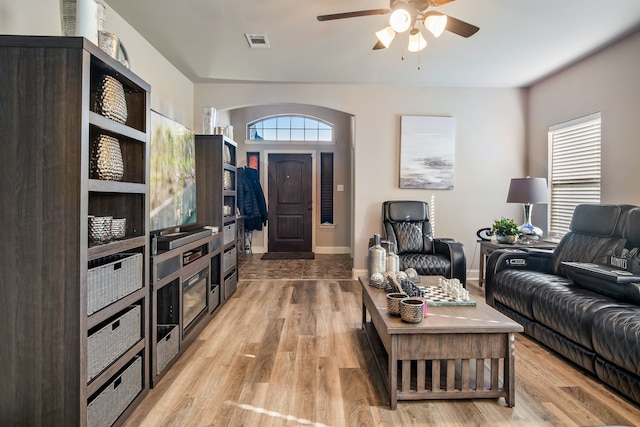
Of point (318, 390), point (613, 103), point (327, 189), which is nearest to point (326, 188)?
point (327, 189)

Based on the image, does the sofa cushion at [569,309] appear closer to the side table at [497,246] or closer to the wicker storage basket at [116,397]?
the side table at [497,246]

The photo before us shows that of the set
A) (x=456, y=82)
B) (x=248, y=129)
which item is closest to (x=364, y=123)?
(x=456, y=82)

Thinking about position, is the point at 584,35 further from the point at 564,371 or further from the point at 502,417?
the point at 502,417

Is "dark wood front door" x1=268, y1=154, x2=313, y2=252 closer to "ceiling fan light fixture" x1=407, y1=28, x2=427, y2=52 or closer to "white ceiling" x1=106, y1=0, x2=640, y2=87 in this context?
"white ceiling" x1=106, y1=0, x2=640, y2=87

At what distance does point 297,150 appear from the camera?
6.86 meters

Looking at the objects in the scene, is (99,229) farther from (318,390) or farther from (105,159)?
(318,390)

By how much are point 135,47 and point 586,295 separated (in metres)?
4.14

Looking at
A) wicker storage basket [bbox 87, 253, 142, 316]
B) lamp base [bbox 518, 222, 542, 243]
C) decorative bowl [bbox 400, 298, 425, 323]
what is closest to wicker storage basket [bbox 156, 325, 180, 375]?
wicker storage basket [bbox 87, 253, 142, 316]

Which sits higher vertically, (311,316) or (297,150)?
(297,150)

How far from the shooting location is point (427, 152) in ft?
15.5

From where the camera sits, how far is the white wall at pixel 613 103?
315 cm

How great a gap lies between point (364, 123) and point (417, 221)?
1517 millimetres

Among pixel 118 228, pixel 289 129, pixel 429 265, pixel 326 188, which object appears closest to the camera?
pixel 118 228

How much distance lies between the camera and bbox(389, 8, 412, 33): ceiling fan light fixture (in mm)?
2132
